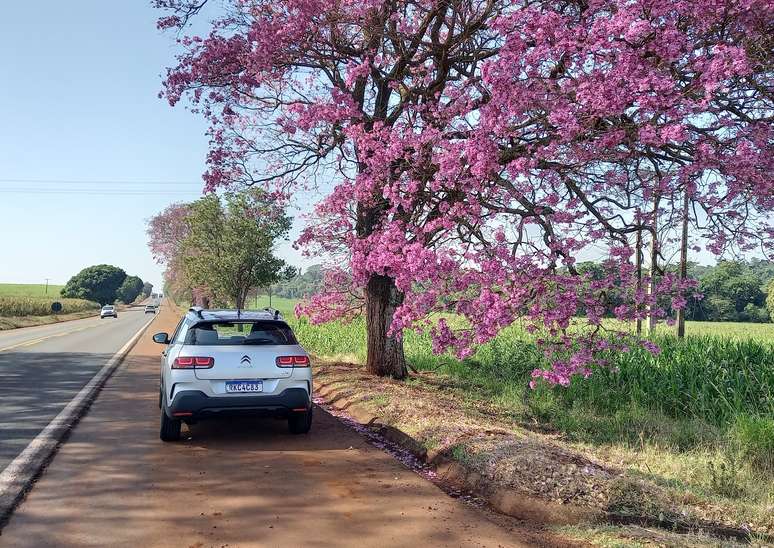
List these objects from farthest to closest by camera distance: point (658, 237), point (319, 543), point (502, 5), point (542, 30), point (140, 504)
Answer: point (502, 5) → point (658, 237) → point (542, 30) → point (140, 504) → point (319, 543)

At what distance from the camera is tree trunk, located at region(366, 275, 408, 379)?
13148 millimetres

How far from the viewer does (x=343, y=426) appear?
345 inches

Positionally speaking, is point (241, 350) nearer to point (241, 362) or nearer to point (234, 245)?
point (241, 362)

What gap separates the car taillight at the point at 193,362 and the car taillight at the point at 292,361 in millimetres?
803

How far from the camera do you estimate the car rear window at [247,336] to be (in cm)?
749

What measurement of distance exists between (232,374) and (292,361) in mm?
744

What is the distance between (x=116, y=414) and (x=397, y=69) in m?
7.92

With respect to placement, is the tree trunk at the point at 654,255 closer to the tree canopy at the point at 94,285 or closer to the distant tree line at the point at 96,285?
the distant tree line at the point at 96,285

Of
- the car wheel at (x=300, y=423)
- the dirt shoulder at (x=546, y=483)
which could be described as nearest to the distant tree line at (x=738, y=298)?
the dirt shoulder at (x=546, y=483)

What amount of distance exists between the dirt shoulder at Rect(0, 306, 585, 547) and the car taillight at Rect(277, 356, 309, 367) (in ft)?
3.27

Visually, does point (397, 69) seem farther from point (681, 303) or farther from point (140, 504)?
point (140, 504)

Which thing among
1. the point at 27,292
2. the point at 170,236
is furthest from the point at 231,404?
the point at 27,292

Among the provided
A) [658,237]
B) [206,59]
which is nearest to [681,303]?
[658,237]

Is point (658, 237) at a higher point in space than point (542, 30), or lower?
lower
